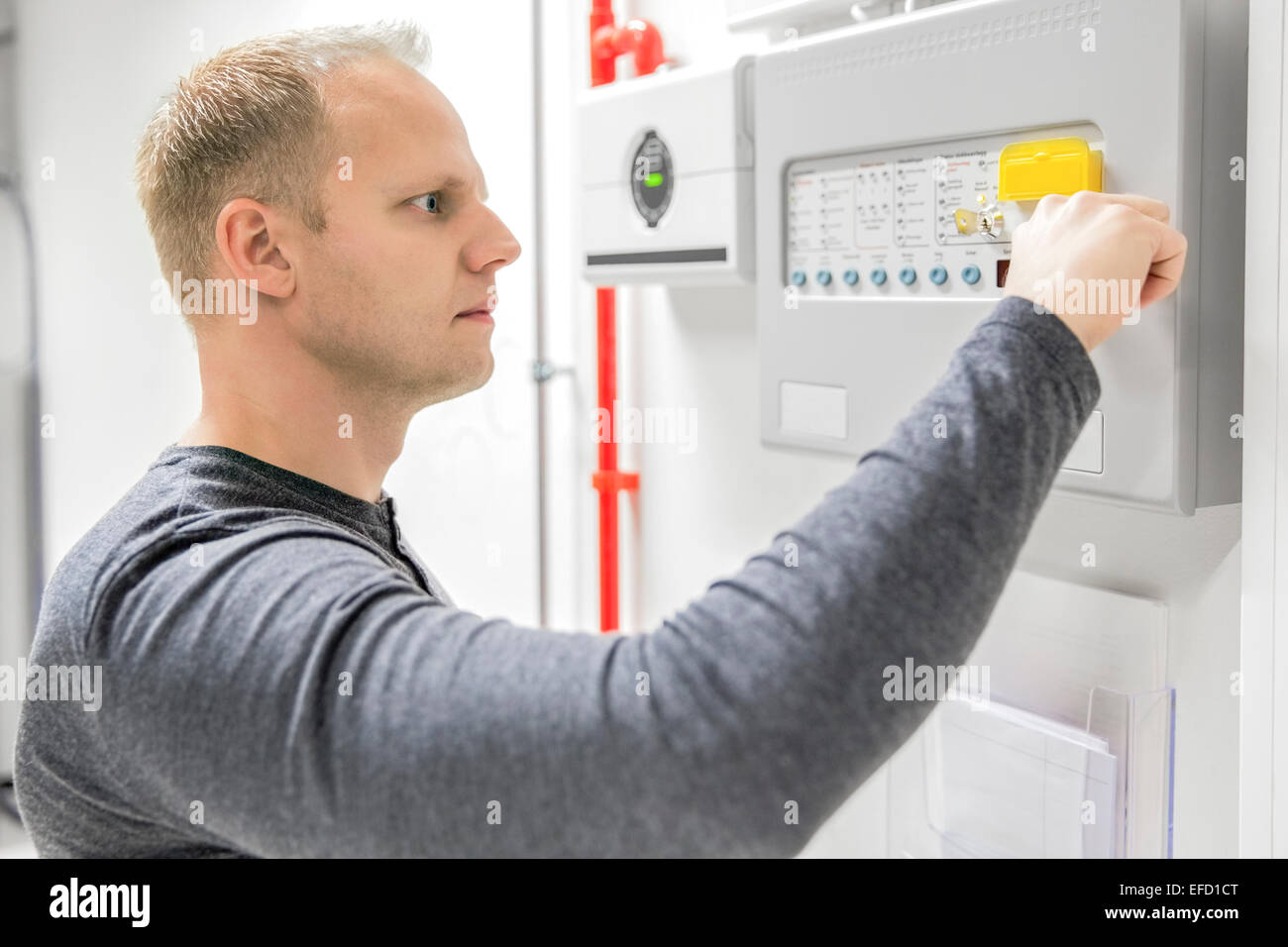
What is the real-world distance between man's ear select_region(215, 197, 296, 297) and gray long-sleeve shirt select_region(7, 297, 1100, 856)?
0.25 meters

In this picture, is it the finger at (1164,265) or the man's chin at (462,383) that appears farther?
the man's chin at (462,383)

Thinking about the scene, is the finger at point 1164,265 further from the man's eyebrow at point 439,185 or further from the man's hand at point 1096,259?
the man's eyebrow at point 439,185

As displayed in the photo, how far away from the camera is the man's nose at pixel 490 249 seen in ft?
2.73

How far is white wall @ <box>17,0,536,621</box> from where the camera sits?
1297 mm

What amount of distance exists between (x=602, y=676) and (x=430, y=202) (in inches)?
16.8

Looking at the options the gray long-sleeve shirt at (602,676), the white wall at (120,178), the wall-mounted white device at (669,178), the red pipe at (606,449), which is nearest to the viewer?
the gray long-sleeve shirt at (602,676)

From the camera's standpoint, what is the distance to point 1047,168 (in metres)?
0.79

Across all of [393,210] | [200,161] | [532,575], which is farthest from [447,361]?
[532,575]

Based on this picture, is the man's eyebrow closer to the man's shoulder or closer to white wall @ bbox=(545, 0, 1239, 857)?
the man's shoulder

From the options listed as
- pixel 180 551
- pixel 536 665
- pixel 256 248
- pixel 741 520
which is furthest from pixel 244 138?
pixel 741 520

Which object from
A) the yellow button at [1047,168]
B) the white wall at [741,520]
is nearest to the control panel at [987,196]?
the yellow button at [1047,168]

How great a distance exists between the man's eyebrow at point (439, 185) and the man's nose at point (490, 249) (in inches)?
1.1
